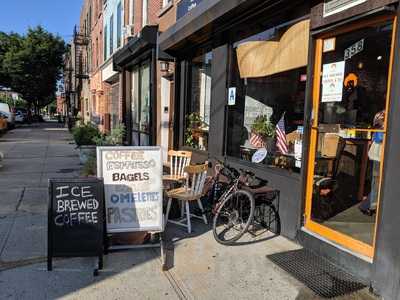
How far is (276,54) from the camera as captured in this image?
16.2ft

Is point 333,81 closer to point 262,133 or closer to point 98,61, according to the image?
point 262,133

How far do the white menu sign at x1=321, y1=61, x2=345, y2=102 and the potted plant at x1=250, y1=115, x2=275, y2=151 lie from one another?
135cm

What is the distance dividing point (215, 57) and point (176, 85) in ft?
5.79

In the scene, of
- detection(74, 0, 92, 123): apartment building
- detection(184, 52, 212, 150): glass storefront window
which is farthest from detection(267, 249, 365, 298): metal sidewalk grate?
detection(74, 0, 92, 123): apartment building

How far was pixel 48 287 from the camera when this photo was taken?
3.16 metres

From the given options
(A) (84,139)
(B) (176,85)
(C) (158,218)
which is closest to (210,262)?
(C) (158,218)

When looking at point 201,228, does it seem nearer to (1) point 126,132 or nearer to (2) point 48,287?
(2) point 48,287

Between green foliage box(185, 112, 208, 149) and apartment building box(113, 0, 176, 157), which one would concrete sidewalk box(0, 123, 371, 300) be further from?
apartment building box(113, 0, 176, 157)

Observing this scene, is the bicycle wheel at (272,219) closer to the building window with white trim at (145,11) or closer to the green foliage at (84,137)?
the green foliage at (84,137)

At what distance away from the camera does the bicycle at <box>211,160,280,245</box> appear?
4.25m

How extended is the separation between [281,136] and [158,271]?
2.52 meters

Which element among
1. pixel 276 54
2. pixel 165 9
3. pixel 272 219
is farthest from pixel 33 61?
pixel 272 219

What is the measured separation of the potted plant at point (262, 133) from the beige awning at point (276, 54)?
67cm

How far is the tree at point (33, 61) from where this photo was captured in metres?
36.0
